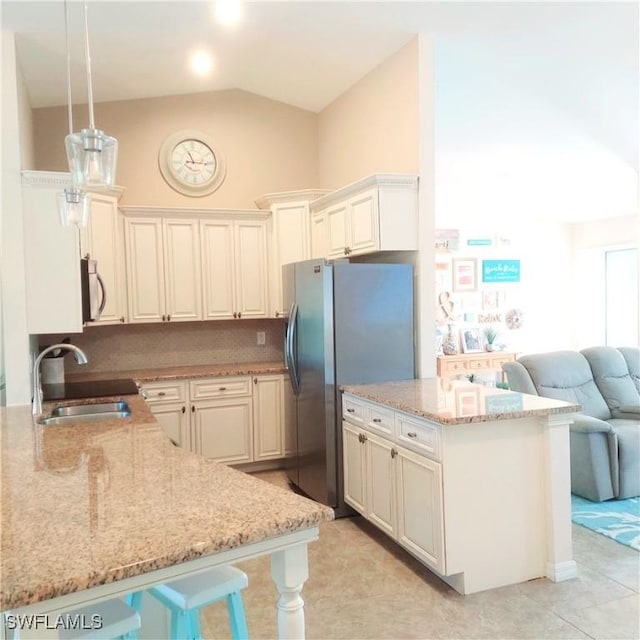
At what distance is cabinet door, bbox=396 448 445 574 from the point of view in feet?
8.40

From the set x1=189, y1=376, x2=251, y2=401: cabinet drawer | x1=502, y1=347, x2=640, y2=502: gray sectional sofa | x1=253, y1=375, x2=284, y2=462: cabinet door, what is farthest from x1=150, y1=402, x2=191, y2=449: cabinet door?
x1=502, y1=347, x2=640, y2=502: gray sectional sofa

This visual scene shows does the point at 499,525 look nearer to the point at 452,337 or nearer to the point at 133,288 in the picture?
the point at 133,288

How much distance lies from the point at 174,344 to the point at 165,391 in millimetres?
641

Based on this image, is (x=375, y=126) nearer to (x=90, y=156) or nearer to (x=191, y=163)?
(x=191, y=163)

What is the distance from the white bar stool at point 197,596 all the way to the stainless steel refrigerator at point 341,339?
1982mm

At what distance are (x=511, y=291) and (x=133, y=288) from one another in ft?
16.0

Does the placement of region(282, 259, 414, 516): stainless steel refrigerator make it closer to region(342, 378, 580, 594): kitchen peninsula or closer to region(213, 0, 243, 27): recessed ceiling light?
region(342, 378, 580, 594): kitchen peninsula

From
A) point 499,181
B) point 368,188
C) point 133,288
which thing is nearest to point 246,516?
point 368,188

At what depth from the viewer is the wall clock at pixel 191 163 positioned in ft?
15.3

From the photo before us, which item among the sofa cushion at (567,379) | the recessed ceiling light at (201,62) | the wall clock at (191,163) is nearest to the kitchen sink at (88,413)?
the wall clock at (191,163)

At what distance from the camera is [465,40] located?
3.65 m

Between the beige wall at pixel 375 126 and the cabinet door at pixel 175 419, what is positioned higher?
the beige wall at pixel 375 126

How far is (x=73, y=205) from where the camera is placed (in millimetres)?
2277

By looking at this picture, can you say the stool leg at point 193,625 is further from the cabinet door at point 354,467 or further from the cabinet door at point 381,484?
the cabinet door at point 354,467
